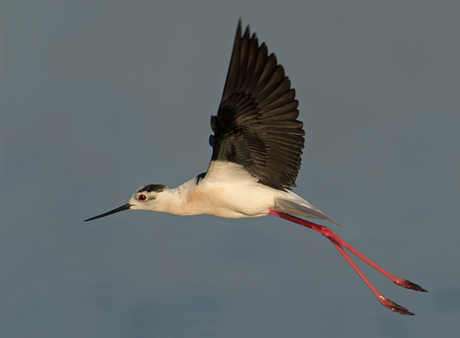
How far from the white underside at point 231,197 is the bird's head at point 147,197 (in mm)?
217

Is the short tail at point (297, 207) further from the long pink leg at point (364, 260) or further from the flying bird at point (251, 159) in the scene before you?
the long pink leg at point (364, 260)

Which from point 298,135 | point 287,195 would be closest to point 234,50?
point 298,135

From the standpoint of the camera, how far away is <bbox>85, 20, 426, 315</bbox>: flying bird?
23.5 feet

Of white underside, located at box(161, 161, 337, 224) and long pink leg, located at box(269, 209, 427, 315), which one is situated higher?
white underside, located at box(161, 161, 337, 224)

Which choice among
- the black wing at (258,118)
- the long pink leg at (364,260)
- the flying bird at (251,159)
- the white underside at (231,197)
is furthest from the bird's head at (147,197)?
the long pink leg at (364,260)

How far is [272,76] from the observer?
725 centimetres

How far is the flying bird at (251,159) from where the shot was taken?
7.17 m

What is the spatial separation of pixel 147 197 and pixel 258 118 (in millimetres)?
2358

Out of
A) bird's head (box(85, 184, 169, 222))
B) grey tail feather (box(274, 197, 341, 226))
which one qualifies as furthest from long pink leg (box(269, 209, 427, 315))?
bird's head (box(85, 184, 169, 222))

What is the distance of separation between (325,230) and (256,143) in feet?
8.30

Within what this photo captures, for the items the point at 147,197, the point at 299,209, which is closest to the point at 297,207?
the point at 299,209

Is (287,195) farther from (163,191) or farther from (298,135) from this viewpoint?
(163,191)

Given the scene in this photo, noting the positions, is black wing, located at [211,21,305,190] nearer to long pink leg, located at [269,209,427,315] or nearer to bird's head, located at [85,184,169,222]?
long pink leg, located at [269,209,427,315]

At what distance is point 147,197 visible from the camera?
28.8 ft
